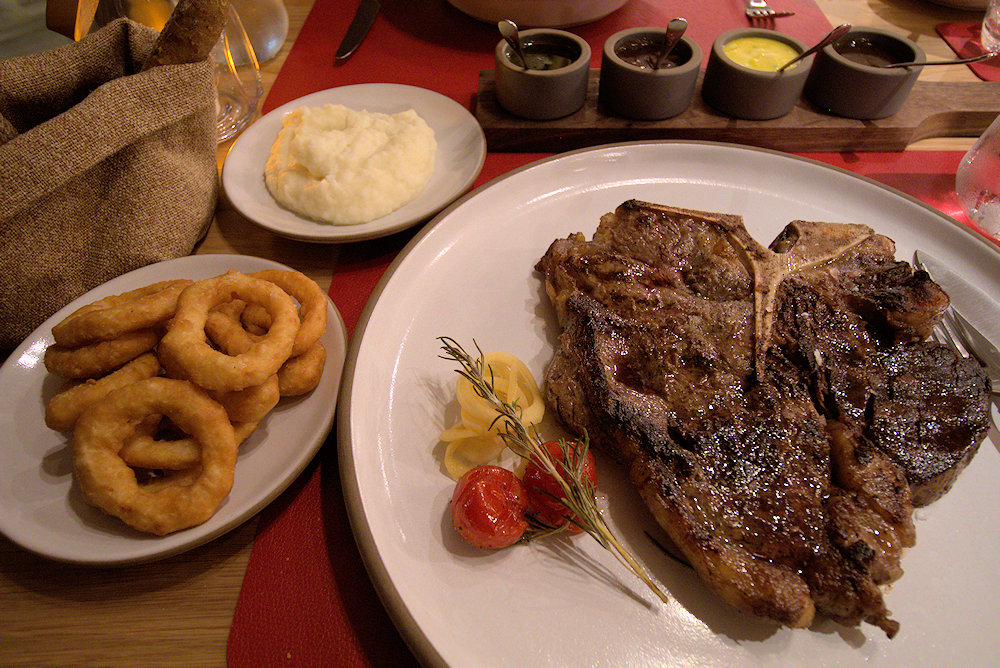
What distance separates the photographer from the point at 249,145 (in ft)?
10.9

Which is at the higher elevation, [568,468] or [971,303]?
[971,303]

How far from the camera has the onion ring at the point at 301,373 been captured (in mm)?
2164

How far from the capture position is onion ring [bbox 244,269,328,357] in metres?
2.19

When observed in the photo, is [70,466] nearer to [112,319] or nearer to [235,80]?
[112,319]

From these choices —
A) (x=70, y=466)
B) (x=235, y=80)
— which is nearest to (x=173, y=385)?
(x=70, y=466)

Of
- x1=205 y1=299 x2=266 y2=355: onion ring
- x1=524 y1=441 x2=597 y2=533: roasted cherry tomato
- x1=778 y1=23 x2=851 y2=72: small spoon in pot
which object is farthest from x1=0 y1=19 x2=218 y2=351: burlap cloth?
x1=778 y1=23 x2=851 y2=72: small spoon in pot

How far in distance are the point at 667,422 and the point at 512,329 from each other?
86cm

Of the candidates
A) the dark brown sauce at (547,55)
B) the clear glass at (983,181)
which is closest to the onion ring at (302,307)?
the dark brown sauce at (547,55)

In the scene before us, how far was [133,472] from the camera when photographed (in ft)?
6.25

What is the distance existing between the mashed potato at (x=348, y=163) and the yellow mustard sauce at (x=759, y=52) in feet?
6.58

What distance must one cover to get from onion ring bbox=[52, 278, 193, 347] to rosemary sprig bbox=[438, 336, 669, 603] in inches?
44.5

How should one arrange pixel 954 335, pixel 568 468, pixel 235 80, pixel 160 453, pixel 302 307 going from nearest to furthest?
pixel 568 468 < pixel 160 453 < pixel 302 307 < pixel 954 335 < pixel 235 80

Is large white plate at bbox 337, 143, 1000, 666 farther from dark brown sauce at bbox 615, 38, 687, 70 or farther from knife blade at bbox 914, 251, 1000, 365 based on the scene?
dark brown sauce at bbox 615, 38, 687, 70

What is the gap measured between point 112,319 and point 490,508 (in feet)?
5.12
